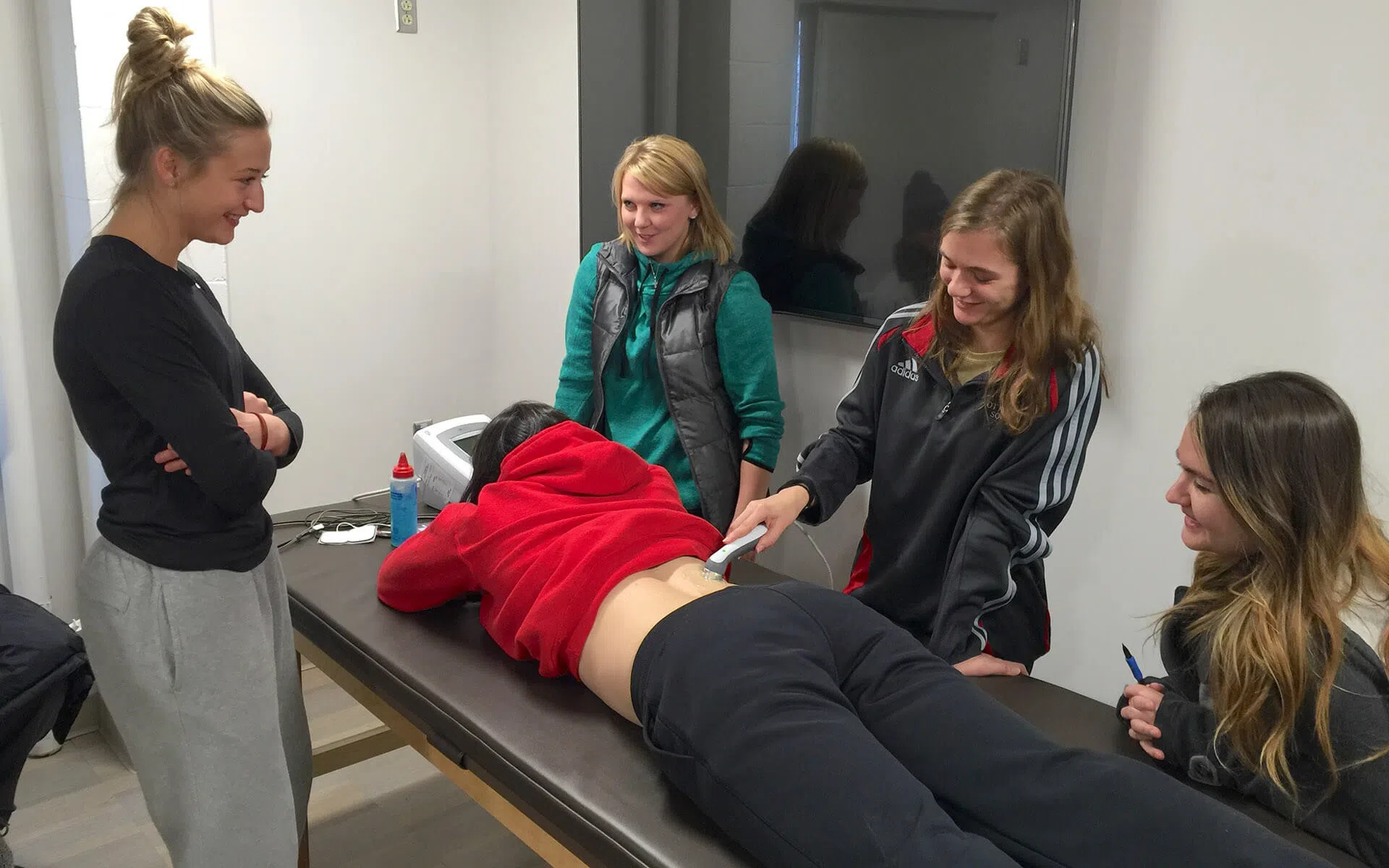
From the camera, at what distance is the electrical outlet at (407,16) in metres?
3.16

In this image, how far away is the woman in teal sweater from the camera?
2.33 m

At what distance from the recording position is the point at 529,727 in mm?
1538

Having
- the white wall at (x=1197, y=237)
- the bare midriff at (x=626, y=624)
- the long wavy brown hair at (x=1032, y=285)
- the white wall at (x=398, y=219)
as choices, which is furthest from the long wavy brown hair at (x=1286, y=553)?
the white wall at (x=398, y=219)

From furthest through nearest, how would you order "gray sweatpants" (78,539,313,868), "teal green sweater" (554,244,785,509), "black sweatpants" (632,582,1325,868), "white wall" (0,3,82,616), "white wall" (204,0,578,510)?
1. "white wall" (204,0,578,510)
2. "white wall" (0,3,82,616)
3. "teal green sweater" (554,244,785,509)
4. "gray sweatpants" (78,539,313,868)
5. "black sweatpants" (632,582,1325,868)

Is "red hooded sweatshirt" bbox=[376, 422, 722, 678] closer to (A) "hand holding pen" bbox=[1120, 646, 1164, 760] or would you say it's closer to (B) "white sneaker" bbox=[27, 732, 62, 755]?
(A) "hand holding pen" bbox=[1120, 646, 1164, 760]

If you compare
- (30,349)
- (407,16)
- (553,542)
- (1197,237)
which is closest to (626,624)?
(553,542)

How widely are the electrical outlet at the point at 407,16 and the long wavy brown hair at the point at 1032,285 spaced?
6.96ft

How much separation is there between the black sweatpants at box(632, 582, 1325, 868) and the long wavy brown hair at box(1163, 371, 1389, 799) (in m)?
0.19

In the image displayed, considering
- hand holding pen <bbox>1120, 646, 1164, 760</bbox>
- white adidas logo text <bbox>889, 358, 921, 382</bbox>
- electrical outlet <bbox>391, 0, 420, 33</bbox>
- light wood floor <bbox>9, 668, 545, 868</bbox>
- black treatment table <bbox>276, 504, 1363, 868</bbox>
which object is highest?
electrical outlet <bbox>391, 0, 420, 33</bbox>

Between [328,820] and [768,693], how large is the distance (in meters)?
1.51

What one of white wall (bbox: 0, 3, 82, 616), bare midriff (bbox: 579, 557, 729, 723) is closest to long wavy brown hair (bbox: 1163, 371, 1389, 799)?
bare midriff (bbox: 579, 557, 729, 723)

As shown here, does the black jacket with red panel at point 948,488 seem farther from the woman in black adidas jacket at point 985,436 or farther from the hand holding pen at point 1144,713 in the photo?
the hand holding pen at point 1144,713

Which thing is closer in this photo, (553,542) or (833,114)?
(553,542)

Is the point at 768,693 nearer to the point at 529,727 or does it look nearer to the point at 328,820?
the point at 529,727
